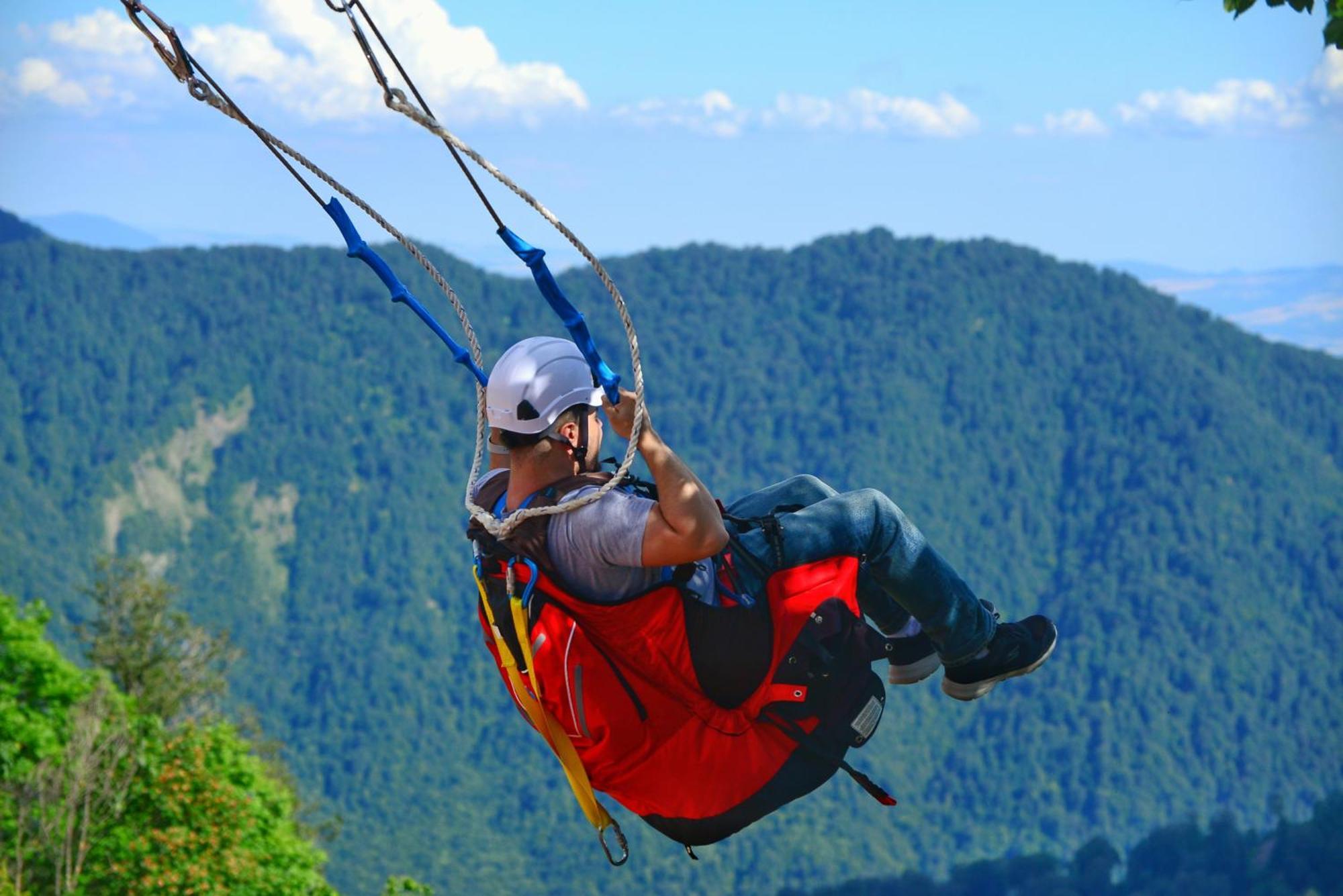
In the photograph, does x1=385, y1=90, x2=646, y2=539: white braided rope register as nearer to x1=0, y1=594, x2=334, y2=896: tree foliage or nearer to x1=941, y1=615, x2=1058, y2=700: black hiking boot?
x1=941, y1=615, x2=1058, y2=700: black hiking boot

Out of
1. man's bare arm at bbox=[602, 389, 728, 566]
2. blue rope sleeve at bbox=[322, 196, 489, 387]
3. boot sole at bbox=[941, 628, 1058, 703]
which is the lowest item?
boot sole at bbox=[941, 628, 1058, 703]

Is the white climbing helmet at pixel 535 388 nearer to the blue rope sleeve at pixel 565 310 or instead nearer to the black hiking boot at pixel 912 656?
the blue rope sleeve at pixel 565 310

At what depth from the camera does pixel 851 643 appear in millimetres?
4293

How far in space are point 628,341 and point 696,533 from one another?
468 mm

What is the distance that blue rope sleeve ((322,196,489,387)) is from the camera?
3883 millimetres

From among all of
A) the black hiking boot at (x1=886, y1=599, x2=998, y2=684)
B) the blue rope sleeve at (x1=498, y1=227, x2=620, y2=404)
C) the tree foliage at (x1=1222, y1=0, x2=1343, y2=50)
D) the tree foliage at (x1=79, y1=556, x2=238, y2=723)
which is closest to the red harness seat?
the black hiking boot at (x1=886, y1=599, x2=998, y2=684)

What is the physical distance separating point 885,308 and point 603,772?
150m

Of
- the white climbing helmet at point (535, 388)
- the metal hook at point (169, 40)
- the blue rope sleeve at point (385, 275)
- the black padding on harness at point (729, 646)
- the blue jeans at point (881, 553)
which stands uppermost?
the metal hook at point (169, 40)

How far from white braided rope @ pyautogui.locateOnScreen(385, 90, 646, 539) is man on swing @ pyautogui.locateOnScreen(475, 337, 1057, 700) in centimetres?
4

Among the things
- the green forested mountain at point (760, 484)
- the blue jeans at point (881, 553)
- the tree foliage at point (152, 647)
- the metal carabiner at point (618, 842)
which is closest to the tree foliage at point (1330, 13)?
the blue jeans at point (881, 553)

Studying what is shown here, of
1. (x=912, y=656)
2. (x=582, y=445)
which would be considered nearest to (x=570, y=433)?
(x=582, y=445)

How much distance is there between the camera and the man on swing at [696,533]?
142 inches

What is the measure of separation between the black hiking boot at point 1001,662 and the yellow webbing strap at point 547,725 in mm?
1023

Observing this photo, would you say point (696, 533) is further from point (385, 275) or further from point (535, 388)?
point (385, 275)
